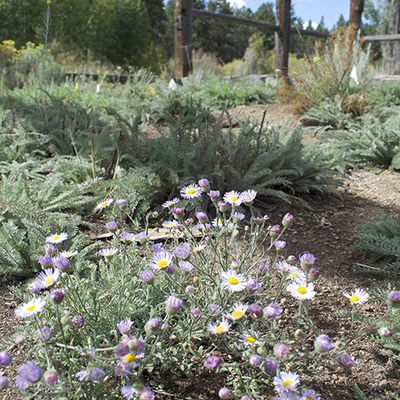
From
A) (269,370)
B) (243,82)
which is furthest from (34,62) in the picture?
(269,370)

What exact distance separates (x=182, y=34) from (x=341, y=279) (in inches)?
256

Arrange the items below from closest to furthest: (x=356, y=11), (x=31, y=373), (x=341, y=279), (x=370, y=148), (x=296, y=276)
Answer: (x=31, y=373)
(x=296, y=276)
(x=341, y=279)
(x=370, y=148)
(x=356, y=11)

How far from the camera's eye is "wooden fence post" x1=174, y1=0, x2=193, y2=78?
773 cm

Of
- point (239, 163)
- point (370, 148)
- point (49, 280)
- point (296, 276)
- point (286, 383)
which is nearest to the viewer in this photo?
point (286, 383)

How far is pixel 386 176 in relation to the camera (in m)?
3.75

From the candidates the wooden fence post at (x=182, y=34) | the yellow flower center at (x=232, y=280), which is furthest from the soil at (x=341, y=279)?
the wooden fence post at (x=182, y=34)

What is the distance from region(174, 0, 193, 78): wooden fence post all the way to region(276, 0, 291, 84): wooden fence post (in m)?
1.90

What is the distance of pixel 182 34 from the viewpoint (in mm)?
7840

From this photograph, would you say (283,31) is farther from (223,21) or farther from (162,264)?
(162,264)

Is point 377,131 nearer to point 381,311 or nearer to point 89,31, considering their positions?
point 381,311

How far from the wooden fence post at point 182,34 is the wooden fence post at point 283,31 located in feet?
6.23

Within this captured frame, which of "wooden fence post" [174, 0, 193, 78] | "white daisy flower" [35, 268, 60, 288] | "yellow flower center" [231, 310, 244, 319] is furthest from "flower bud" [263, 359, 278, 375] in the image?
"wooden fence post" [174, 0, 193, 78]

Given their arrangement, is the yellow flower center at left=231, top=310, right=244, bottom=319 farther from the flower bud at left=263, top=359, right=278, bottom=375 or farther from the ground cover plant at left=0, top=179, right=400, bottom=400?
the flower bud at left=263, top=359, right=278, bottom=375

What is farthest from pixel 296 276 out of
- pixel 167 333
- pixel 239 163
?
pixel 239 163
